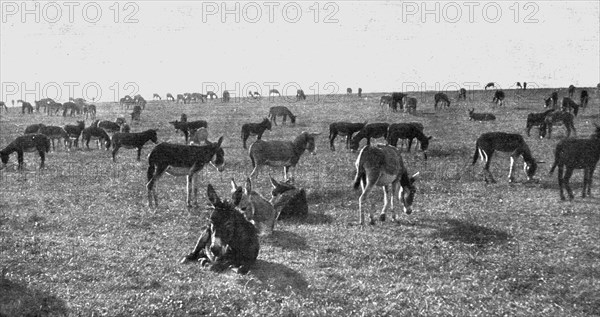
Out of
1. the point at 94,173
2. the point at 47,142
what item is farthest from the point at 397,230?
the point at 47,142

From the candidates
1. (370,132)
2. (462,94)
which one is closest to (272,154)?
(370,132)

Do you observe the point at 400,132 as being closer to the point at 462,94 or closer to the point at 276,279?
the point at 276,279

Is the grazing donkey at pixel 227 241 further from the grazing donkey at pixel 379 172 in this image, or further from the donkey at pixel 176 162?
the donkey at pixel 176 162

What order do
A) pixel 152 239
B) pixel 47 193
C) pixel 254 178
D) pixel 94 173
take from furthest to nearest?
1. pixel 94 173
2. pixel 254 178
3. pixel 47 193
4. pixel 152 239

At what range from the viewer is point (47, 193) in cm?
2298

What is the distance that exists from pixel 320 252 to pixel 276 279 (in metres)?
2.57

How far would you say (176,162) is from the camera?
19.8 metres

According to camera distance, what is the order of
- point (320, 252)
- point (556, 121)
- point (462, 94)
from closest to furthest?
point (320, 252) < point (556, 121) < point (462, 94)

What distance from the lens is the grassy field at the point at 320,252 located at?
34.7 ft

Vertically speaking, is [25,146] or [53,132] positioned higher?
[53,132]

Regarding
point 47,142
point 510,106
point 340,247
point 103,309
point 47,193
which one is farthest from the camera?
point 510,106

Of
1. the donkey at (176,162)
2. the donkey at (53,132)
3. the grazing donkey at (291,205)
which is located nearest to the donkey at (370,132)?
the donkey at (176,162)

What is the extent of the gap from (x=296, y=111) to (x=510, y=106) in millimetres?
24336

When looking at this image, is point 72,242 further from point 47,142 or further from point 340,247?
point 47,142
